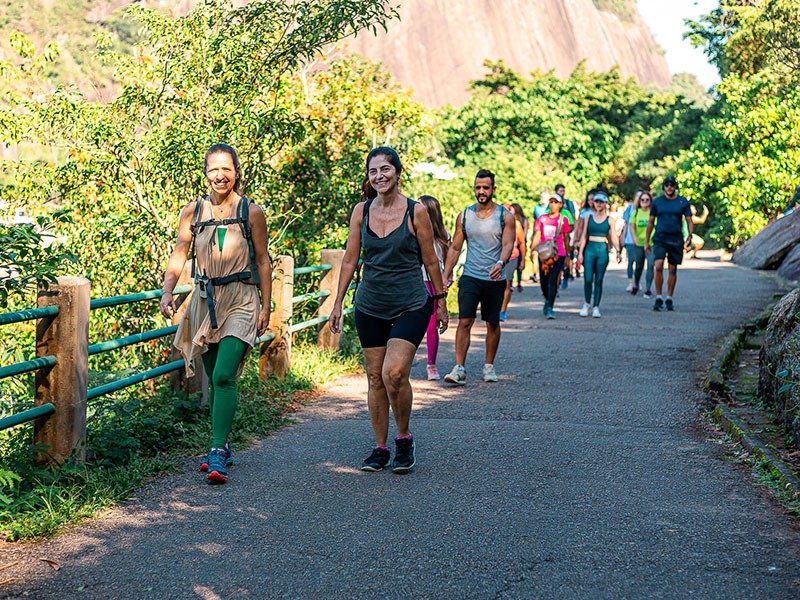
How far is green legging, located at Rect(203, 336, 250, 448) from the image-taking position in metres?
6.43

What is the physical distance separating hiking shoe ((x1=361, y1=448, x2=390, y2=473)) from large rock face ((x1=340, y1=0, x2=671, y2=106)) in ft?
→ 266

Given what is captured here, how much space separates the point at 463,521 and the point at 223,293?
194cm

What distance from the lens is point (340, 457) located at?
6980 mm

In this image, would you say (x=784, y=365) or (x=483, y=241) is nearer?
(x=784, y=365)

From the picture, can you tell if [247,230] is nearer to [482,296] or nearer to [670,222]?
[482,296]

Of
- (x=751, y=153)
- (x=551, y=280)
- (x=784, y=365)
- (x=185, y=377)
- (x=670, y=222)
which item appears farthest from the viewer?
(x=751, y=153)

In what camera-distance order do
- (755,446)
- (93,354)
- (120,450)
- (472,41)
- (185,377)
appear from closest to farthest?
(120,450) < (93,354) < (755,446) < (185,377) < (472,41)

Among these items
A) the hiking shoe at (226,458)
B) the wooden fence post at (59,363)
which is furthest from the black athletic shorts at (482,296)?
the wooden fence post at (59,363)

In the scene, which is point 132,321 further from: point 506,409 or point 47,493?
point 47,493

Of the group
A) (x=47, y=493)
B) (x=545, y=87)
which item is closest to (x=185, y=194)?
(x=47, y=493)

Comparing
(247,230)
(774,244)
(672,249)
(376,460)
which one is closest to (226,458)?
(376,460)

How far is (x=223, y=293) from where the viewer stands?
6441 millimetres

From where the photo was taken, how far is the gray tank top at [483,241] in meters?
9.84

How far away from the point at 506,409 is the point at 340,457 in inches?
87.2
